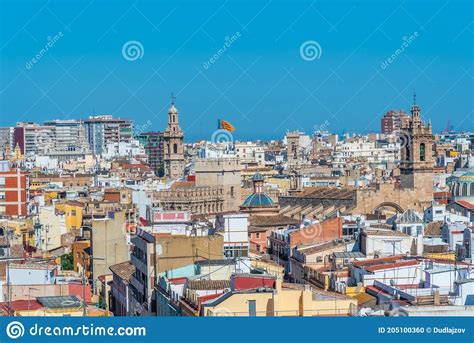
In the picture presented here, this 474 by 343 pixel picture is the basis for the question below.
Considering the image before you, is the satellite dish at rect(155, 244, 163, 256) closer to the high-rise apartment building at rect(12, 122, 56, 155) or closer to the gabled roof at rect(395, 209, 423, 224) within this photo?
the gabled roof at rect(395, 209, 423, 224)

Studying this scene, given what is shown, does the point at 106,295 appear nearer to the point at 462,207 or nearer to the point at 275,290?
the point at 275,290

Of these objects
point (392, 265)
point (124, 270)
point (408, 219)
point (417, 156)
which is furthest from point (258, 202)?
point (392, 265)

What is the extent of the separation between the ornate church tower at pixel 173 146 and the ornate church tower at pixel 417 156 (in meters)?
11.1

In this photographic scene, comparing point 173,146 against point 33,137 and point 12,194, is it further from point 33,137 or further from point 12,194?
point 33,137

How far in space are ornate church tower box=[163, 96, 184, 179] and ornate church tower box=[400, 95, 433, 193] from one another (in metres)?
11.1

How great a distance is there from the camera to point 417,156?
23.2 meters

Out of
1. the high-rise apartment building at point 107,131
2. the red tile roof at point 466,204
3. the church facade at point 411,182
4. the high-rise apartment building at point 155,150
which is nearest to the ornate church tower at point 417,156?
the church facade at point 411,182

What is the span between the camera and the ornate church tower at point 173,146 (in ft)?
114

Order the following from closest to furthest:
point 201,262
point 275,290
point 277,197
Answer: point 275,290
point 201,262
point 277,197

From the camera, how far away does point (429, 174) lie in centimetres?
2294

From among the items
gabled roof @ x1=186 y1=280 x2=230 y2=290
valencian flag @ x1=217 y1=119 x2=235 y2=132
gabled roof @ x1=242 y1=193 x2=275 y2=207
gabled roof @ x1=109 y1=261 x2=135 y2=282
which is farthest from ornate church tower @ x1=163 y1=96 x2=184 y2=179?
gabled roof @ x1=186 y1=280 x2=230 y2=290

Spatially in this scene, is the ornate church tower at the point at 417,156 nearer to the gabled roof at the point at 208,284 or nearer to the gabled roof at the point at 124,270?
the gabled roof at the point at 124,270
